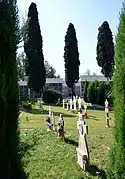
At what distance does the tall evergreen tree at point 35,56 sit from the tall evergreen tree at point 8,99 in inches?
1422

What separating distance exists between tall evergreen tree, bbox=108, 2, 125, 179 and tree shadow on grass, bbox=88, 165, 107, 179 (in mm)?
2591

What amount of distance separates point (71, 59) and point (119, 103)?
40583 mm

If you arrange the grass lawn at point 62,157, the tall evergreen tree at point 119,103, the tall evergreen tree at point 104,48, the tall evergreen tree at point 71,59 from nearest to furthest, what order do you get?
the tall evergreen tree at point 119,103
the grass lawn at point 62,157
the tall evergreen tree at point 71,59
the tall evergreen tree at point 104,48

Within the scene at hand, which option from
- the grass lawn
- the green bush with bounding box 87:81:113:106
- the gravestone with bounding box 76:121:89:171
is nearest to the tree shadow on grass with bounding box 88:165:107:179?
the grass lawn

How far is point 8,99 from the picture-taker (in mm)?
4008

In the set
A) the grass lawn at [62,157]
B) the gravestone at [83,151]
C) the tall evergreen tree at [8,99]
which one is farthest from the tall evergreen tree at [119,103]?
the gravestone at [83,151]

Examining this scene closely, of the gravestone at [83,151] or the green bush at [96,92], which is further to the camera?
the green bush at [96,92]

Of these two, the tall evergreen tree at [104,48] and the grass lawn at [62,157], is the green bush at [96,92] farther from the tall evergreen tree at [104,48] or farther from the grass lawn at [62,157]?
the grass lawn at [62,157]

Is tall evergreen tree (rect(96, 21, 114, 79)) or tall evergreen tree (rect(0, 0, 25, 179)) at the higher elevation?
tall evergreen tree (rect(96, 21, 114, 79))

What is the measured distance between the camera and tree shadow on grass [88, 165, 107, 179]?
9.32m

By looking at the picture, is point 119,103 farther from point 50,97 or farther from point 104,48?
point 104,48

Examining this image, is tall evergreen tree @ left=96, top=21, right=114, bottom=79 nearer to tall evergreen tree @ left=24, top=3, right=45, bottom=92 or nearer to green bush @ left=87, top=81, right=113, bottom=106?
green bush @ left=87, top=81, right=113, bottom=106

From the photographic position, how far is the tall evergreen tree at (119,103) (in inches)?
255

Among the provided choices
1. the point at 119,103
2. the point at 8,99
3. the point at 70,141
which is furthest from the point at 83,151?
the point at 8,99
